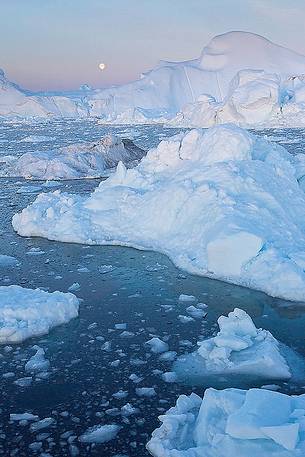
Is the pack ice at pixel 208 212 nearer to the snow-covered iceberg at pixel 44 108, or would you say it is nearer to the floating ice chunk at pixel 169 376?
the floating ice chunk at pixel 169 376

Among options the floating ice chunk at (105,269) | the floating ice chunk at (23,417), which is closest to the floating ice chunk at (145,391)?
the floating ice chunk at (23,417)

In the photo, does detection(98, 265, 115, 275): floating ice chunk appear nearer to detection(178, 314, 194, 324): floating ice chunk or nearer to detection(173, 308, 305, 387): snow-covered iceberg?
detection(178, 314, 194, 324): floating ice chunk

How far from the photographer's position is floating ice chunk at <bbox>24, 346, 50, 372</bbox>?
4.88 m

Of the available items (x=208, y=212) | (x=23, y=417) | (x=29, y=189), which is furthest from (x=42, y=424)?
(x=29, y=189)

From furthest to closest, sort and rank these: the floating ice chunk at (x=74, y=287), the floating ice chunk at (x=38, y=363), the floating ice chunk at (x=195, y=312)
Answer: the floating ice chunk at (x=74, y=287) → the floating ice chunk at (x=195, y=312) → the floating ice chunk at (x=38, y=363)

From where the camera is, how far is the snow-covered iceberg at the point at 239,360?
473 centimetres

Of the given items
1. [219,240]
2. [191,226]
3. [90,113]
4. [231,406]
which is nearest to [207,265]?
[219,240]

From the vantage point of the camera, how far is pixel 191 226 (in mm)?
8625

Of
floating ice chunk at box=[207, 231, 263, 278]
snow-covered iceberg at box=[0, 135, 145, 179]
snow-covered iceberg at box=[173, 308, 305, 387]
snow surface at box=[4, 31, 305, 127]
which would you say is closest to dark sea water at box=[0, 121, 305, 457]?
snow-covered iceberg at box=[173, 308, 305, 387]

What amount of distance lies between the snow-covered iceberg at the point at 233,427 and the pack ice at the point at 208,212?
3.09 meters

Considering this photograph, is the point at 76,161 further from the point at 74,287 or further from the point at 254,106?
the point at 254,106

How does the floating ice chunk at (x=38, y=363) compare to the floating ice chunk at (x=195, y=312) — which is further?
the floating ice chunk at (x=195, y=312)

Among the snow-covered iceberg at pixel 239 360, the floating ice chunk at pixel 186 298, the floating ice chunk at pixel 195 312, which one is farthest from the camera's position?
the floating ice chunk at pixel 186 298

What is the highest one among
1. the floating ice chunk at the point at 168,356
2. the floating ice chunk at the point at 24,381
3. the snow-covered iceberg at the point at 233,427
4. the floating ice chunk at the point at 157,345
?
the snow-covered iceberg at the point at 233,427
